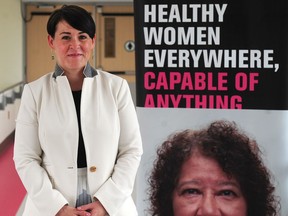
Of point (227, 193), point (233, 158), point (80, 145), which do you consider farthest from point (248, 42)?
point (80, 145)

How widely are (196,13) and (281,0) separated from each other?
0.42 meters

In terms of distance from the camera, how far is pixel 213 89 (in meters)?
2.36

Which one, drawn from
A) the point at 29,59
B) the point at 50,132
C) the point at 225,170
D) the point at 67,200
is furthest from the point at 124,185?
the point at 29,59

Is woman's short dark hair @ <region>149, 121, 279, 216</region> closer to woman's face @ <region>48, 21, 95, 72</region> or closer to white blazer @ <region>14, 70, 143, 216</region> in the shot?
white blazer @ <region>14, 70, 143, 216</region>

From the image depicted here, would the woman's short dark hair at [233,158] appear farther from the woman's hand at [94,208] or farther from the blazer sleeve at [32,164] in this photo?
the blazer sleeve at [32,164]

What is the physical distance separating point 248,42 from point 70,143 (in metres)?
1.07

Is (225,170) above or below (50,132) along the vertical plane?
below

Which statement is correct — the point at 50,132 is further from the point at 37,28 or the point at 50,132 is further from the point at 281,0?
the point at 37,28

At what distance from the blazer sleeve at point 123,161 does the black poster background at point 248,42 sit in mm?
557

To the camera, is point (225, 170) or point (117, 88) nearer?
point (117, 88)

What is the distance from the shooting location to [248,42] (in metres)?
2.30

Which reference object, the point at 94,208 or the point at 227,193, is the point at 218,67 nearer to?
the point at 227,193

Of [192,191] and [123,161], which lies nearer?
[123,161]

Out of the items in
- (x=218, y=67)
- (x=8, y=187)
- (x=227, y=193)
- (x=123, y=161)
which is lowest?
(x=8, y=187)
